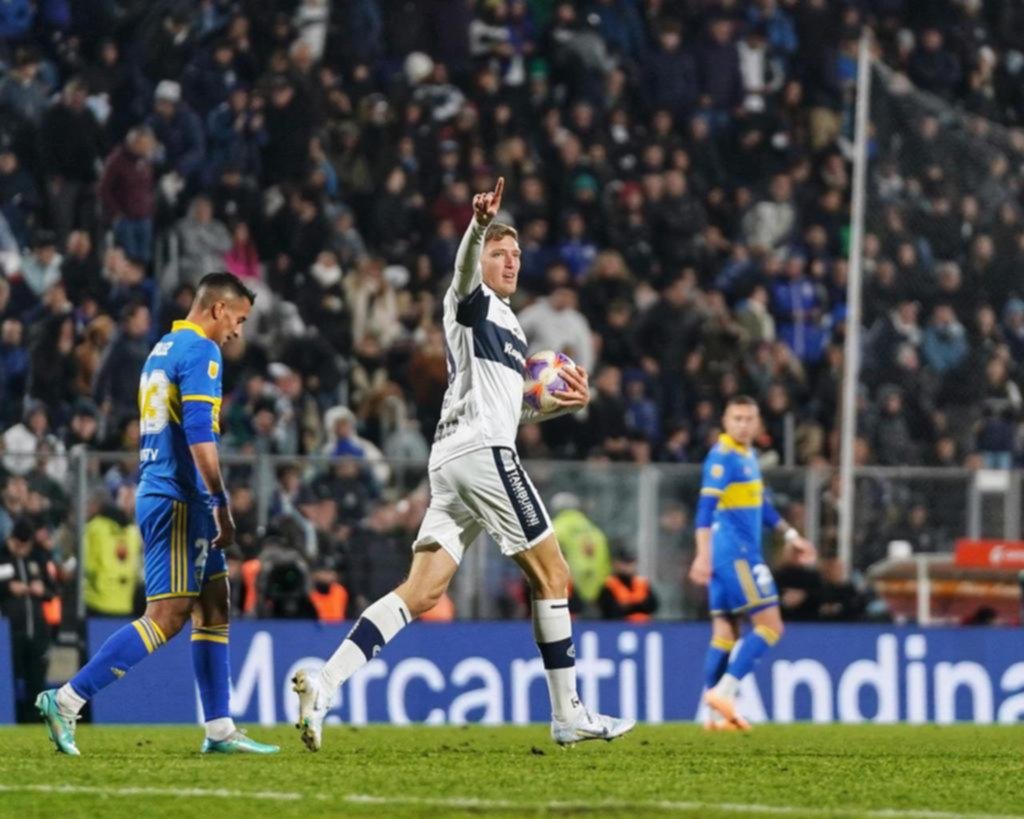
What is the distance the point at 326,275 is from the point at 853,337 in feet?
16.5

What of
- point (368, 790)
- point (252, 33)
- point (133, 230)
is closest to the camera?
point (368, 790)

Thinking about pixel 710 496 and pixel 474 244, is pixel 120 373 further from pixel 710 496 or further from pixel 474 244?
pixel 474 244

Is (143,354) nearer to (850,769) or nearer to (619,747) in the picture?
(619,747)

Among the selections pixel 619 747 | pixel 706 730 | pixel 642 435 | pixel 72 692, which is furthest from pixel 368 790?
pixel 642 435

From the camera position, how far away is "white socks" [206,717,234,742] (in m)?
10.1

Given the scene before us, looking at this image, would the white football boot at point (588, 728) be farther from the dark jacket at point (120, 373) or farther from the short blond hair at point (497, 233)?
the dark jacket at point (120, 373)

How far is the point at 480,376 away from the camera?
1001cm

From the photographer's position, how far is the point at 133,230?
20641 mm

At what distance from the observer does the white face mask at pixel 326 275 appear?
2097cm

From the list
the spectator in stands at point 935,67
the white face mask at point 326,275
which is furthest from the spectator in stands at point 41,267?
the spectator in stands at point 935,67

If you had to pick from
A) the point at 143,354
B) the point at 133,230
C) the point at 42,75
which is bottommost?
the point at 143,354

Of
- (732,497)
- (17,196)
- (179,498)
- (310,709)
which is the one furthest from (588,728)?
(17,196)

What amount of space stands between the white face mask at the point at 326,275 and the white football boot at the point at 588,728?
37.3 ft

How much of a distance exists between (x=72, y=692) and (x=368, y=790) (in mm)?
2370
